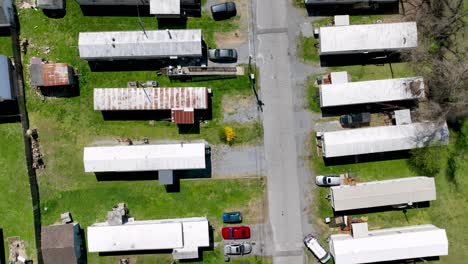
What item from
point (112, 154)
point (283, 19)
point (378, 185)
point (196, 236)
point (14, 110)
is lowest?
point (196, 236)

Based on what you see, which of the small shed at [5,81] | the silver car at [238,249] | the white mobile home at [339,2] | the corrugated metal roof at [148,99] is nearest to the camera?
the small shed at [5,81]

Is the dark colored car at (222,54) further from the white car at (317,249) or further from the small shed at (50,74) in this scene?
the white car at (317,249)

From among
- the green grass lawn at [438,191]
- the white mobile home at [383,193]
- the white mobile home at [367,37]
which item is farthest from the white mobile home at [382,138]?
the white mobile home at [367,37]

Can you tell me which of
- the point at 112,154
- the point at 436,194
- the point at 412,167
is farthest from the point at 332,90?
the point at 112,154

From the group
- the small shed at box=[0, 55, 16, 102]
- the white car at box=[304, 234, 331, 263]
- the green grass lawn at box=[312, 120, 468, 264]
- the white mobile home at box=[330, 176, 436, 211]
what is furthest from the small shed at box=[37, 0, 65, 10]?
the white car at box=[304, 234, 331, 263]

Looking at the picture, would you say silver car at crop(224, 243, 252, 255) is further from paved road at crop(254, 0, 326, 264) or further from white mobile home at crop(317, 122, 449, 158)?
white mobile home at crop(317, 122, 449, 158)

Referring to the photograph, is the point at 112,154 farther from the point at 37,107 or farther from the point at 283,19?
the point at 283,19
